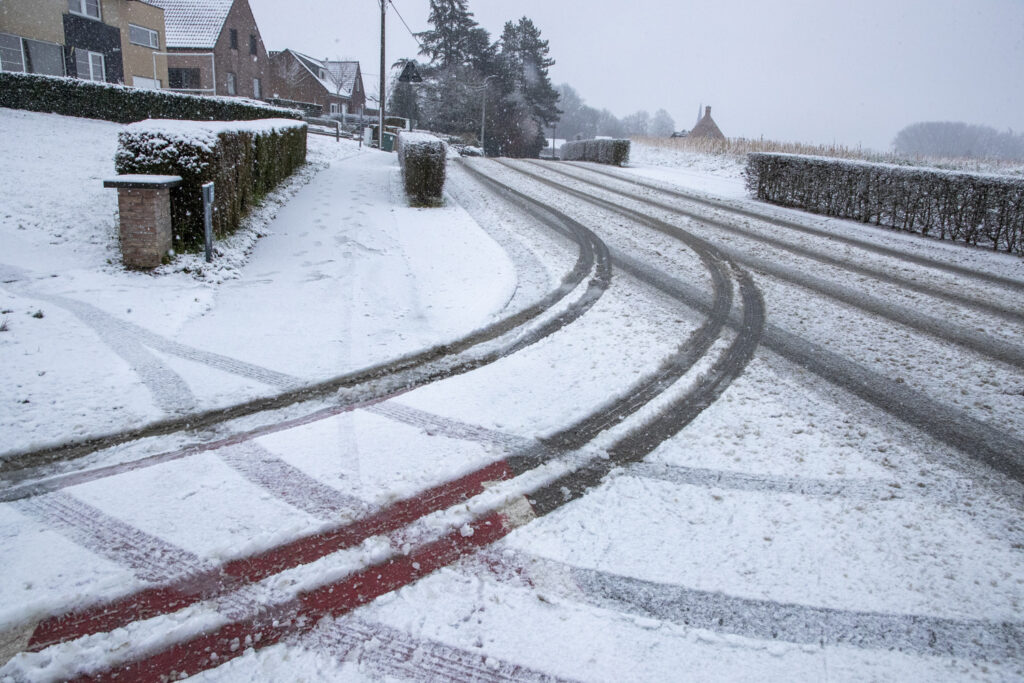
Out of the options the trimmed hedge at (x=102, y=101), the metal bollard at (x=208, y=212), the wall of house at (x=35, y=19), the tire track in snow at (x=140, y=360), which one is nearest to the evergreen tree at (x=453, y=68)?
the wall of house at (x=35, y=19)

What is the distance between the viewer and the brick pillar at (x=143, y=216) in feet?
20.0

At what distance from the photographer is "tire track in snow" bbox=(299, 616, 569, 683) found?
2.05 meters

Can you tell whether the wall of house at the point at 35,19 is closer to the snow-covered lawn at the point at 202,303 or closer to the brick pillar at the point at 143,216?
the snow-covered lawn at the point at 202,303

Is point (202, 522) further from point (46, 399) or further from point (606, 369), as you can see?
point (606, 369)

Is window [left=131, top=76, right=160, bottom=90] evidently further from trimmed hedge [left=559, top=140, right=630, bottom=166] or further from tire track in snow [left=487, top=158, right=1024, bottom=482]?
tire track in snow [left=487, top=158, right=1024, bottom=482]

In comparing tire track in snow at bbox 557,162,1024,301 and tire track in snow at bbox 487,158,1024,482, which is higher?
tire track in snow at bbox 557,162,1024,301

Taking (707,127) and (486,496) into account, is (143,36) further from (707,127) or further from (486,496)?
(707,127)

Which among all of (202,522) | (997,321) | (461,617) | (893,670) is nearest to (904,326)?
(997,321)

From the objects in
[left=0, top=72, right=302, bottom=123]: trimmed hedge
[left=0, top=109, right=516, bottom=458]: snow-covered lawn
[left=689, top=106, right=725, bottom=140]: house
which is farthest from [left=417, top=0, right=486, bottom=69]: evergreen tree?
[left=0, top=109, right=516, bottom=458]: snow-covered lawn

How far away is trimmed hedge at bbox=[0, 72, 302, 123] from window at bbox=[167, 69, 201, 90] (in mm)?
25426

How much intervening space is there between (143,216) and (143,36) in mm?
34020

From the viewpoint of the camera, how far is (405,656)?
2.11 metres

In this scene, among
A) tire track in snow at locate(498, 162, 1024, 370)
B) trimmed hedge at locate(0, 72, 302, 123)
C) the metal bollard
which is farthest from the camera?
trimmed hedge at locate(0, 72, 302, 123)

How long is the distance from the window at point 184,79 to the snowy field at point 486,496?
135 feet
